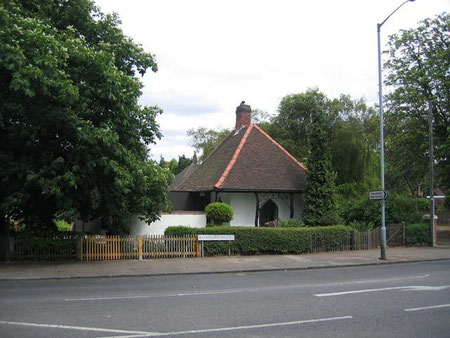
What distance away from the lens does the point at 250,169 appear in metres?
25.2

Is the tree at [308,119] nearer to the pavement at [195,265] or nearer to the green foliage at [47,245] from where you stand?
the pavement at [195,265]

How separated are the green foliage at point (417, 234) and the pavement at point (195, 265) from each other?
Answer: 3359mm

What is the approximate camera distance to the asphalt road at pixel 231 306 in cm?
688

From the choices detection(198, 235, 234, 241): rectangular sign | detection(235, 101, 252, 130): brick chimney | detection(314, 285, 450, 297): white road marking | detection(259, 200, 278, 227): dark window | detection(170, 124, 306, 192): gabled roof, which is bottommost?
detection(314, 285, 450, 297): white road marking

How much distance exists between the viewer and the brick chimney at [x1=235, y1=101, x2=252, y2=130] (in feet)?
97.8

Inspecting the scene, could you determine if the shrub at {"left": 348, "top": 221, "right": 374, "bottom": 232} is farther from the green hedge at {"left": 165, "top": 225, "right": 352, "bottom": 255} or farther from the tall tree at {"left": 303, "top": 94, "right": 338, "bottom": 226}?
the green hedge at {"left": 165, "top": 225, "right": 352, "bottom": 255}

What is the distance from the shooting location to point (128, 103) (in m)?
15.7

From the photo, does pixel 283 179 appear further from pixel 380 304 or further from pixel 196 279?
pixel 380 304

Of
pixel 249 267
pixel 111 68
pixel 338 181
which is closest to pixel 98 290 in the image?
pixel 249 267

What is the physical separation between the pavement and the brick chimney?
12369 millimetres

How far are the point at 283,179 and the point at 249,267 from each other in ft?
34.0

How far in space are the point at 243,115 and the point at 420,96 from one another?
39.9 ft

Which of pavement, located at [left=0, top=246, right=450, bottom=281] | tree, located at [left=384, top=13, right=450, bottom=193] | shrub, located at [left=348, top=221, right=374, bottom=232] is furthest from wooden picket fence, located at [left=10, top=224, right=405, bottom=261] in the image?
tree, located at [left=384, top=13, right=450, bottom=193]

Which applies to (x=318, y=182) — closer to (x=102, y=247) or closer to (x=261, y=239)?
(x=261, y=239)
